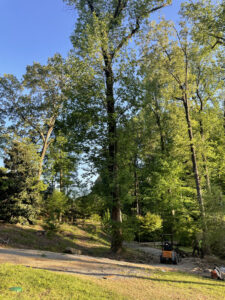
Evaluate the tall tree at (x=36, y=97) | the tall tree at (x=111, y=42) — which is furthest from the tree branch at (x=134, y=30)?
the tall tree at (x=36, y=97)

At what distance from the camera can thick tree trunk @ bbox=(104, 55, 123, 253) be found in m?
12.0

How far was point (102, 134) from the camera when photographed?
12.9 metres

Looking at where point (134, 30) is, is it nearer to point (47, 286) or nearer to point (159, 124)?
point (159, 124)

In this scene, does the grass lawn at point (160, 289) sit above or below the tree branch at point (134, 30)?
below

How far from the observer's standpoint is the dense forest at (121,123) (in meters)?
12.6

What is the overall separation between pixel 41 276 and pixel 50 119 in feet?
65.5

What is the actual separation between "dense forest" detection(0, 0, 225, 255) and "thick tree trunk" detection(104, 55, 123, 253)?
60mm

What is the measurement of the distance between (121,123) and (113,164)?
243 centimetres

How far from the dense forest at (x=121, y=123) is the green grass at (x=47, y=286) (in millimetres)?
6169

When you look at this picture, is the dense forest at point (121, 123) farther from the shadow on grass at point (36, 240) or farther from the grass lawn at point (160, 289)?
the grass lawn at point (160, 289)

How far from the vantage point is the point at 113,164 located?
12.5 m

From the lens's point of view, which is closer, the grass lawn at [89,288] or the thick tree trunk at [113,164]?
the grass lawn at [89,288]

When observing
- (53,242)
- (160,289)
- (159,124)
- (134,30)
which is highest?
(134,30)

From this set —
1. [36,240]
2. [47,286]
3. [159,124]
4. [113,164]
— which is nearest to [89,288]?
[47,286]
